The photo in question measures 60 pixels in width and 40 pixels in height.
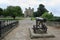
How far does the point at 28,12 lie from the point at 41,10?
1578 inches

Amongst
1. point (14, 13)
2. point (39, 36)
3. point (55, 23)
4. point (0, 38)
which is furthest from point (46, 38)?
point (14, 13)

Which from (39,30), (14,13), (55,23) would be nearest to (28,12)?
(14,13)

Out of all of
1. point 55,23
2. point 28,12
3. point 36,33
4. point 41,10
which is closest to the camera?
point 36,33

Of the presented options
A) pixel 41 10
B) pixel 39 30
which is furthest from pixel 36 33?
pixel 41 10

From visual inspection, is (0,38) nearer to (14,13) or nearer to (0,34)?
(0,34)

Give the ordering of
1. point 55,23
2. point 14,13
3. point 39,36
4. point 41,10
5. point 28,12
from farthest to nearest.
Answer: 1. point 28,12
2. point 41,10
3. point 14,13
4. point 55,23
5. point 39,36

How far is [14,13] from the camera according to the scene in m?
78.9

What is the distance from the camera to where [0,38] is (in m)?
11.8

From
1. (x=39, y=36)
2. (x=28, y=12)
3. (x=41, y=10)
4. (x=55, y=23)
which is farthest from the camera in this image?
(x=28, y=12)

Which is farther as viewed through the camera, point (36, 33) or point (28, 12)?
point (28, 12)

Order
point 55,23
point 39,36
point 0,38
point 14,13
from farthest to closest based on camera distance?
1. point 14,13
2. point 55,23
3. point 39,36
4. point 0,38

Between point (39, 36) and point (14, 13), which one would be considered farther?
point (14, 13)

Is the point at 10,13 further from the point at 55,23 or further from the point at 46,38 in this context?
the point at 46,38

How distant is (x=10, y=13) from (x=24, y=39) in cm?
7031
